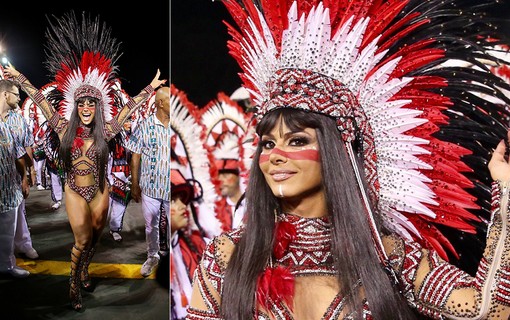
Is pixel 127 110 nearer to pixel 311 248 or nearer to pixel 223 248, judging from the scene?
pixel 223 248

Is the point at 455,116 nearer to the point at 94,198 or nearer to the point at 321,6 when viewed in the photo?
the point at 321,6

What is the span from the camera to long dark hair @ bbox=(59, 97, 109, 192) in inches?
106

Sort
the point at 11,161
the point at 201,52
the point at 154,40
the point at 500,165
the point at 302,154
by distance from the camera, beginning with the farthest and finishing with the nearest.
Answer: the point at 11,161
the point at 154,40
the point at 201,52
the point at 500,165
the point at 302,154

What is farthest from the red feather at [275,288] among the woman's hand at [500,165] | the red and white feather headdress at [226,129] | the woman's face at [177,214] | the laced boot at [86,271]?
the laced boot at [86,271]

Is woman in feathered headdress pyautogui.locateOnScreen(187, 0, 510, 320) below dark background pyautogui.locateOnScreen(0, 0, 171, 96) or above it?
below

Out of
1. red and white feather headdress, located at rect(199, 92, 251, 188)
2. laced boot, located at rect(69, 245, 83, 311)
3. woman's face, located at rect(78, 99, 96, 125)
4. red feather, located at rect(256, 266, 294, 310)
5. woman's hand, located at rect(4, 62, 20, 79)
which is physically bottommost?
laced boot, located at rect(69, 245, 83, 311)

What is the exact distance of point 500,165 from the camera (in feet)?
5.68

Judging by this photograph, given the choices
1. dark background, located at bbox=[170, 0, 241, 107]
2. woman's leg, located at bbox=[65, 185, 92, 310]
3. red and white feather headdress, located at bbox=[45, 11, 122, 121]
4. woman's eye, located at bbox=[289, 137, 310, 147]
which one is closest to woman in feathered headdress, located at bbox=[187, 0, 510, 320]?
woman's eye, located at bbox=[289, 137, 310, 147]

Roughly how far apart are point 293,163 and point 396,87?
509 mm

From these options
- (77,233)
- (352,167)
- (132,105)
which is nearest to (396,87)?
(352,167)

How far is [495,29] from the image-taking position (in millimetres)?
2004

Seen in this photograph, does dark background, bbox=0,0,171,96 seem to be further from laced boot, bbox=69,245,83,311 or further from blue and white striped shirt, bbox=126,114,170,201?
laced boot, bbox=69,245,83,311

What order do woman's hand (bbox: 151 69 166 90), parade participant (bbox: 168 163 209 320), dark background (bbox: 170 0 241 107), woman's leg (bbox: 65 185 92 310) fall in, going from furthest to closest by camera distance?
woman's leg (bbox: 65 185 92 310) < woman's hand (bbox: 151 69 166 90) < parade participant (bbox: 168 163 209 320) < dark background (bbox: 170 0 241 107)

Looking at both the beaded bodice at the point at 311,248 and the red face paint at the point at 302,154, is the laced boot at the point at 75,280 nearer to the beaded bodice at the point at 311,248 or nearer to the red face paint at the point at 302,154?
the beaded bodice at the point at 311,248
